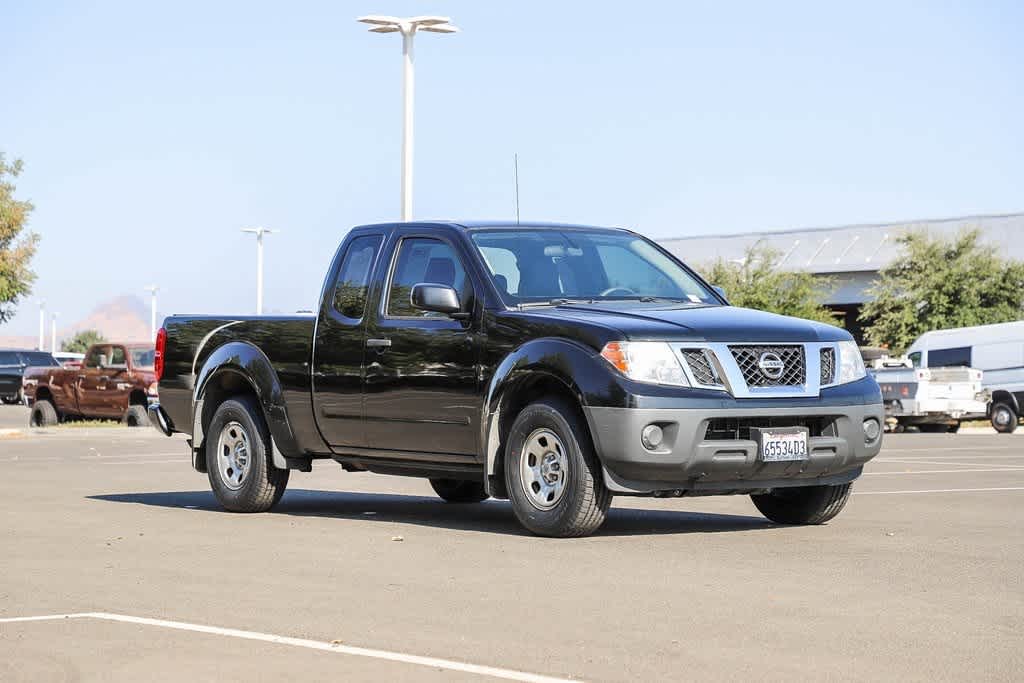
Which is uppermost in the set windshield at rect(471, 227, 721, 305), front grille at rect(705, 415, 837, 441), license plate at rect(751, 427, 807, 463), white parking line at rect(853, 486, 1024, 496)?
windshield at rect(471, 227, 721, 305)

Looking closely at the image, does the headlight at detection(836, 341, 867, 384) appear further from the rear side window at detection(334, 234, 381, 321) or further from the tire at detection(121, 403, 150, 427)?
the tire at detection(121, 403, 150, 427)

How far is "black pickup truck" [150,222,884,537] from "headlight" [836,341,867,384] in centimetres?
2

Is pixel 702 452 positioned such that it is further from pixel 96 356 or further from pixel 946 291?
pixel 946 291

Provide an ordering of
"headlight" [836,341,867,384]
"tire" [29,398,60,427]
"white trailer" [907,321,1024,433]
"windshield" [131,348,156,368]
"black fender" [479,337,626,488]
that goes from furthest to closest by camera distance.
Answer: "white trailer" [907,321,1024,433] < "tire" [29,398,60,427] < "windshield" [131,348,156,368] < "headlight" [836,341,867,384] < "black fender" [479,337,626,488]

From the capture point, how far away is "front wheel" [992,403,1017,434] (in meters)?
37.3

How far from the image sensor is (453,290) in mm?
11445

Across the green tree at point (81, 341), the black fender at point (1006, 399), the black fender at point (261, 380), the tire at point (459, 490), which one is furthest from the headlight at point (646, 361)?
the green tree at point (81, 341)

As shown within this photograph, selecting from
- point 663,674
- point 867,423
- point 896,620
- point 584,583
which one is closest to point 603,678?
point 663,674

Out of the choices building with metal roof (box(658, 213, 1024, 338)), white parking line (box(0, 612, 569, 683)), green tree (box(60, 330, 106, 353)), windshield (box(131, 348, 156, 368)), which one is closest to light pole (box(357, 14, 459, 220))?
windshield (box(131, 348, 156, 368))

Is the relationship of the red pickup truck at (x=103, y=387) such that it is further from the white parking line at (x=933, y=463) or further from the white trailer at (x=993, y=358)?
the white trailer at (x=993, y=358)

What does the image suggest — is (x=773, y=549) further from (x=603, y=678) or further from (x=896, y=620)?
(x=603, y=678)

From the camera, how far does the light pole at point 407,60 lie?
30.9m

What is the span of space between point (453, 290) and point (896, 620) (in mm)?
4636

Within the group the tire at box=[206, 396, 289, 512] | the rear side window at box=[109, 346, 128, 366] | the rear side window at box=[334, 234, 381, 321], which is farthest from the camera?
the rear side window at box=[109, 346, 128, 366]
